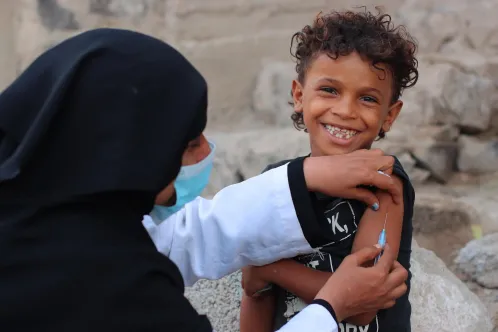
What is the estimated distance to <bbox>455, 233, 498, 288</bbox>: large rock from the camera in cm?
323

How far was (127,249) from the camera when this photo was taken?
1.27m

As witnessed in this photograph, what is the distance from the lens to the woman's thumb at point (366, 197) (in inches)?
66.0

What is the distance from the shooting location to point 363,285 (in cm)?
160

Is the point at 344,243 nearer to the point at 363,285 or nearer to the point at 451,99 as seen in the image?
the point at 363,285

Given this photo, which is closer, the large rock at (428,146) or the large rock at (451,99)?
the large rock at (428,146)

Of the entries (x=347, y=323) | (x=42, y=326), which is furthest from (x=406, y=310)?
(x=42, y=326)

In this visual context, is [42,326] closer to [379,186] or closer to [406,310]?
[379,186]

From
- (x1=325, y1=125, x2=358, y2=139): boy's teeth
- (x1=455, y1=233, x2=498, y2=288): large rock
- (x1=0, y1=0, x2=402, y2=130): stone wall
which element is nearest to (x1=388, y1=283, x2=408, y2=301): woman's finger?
(x1=325, y1=125, x2=358, y2=139): boy's teeth

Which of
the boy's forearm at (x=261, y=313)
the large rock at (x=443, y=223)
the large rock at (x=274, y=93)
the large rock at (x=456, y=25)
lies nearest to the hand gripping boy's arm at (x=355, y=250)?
the boy's forearm at (x=261, y=313)

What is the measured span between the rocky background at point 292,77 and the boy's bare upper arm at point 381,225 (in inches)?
70.9

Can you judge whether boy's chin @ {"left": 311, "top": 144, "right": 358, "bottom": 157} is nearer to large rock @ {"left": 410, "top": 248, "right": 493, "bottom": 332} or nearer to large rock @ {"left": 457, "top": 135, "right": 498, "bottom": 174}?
large rock @ {"left": 410, "top": 248, "right": 493, "bottom": 332}

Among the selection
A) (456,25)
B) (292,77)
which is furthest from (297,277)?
(456,25)

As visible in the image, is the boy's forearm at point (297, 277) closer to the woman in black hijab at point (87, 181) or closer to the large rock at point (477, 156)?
the woman in black hijab at point (87, 181)

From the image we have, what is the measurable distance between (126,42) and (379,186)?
2.26ft
